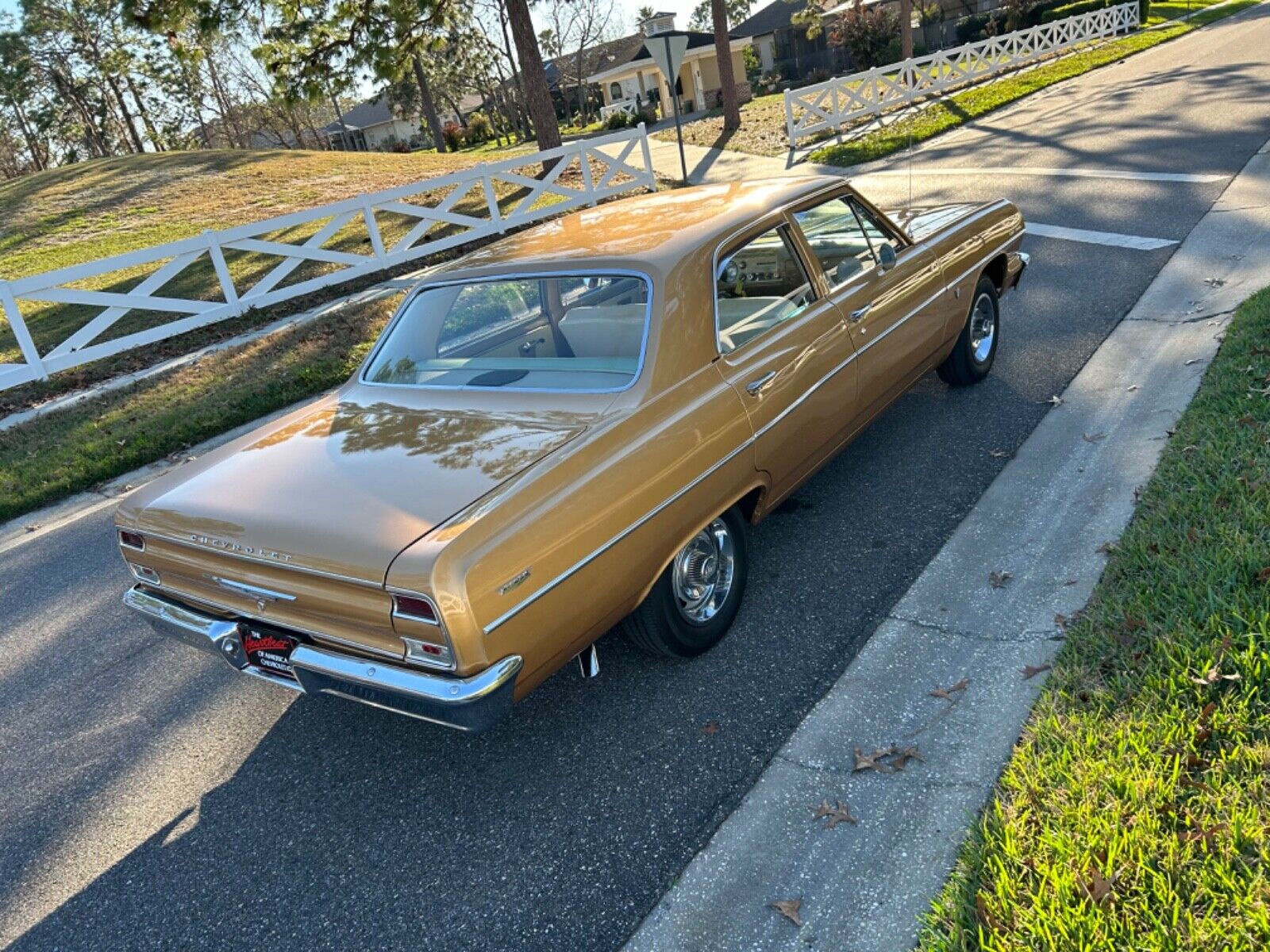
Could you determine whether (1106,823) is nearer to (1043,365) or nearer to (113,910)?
(113,910)

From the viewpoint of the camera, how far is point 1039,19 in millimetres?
35406

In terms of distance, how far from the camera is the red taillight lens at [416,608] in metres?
2.51

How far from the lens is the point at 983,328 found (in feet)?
19.0

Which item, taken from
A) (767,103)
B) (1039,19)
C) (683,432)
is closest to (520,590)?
(683,432)

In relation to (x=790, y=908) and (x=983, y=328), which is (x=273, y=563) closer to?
(x=790, y=908)

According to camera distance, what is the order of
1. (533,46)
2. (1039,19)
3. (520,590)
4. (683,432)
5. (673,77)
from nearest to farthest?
(520,590) → (683,432) → (673,77) → (533,46) → (1039,19)

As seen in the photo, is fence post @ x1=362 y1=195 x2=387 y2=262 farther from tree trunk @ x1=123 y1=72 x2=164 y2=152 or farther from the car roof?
tree trunk @ x1=123 y1=72 x2=164 y2=152

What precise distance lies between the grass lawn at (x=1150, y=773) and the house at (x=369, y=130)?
7689cm

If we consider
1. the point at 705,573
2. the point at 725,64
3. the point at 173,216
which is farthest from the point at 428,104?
the point at 705,573

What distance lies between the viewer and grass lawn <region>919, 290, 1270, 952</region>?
6.93ft

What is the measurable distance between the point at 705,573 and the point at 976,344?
3.14 m

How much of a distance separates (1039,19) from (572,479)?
40.6 m

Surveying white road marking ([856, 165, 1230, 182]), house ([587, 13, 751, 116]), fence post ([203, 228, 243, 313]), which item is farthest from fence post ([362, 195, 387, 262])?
house ([587, 13, 751, 116])

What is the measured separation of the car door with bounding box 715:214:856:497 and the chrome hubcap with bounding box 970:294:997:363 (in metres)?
1.89
